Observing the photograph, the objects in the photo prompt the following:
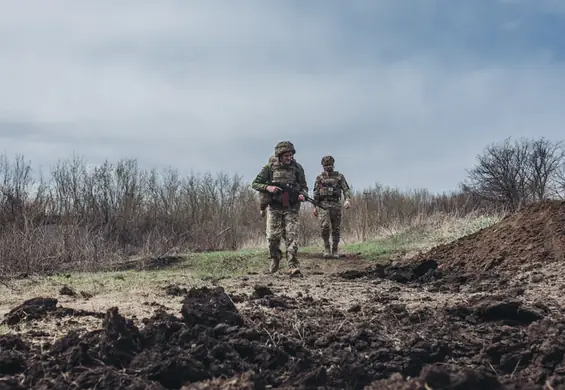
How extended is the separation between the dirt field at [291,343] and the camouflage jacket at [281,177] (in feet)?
11.6

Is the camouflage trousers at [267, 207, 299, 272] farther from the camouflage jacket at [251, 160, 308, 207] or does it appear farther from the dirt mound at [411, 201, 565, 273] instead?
the dirt mound at [411, 201, 565, 273]

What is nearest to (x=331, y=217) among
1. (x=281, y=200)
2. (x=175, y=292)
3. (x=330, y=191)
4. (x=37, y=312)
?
(x=330, y=191)

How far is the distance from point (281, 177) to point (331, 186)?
3404mm

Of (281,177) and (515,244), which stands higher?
(281,177)

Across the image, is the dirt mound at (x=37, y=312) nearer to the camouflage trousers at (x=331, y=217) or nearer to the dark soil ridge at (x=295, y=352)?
the dark soil ridge at (x=295, y=352)

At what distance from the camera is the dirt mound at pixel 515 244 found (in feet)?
28.1

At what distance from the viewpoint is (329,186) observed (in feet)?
42.8

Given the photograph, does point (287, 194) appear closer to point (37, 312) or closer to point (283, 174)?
point (283, 174)

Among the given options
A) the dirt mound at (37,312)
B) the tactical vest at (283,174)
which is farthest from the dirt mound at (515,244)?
the dirt mound at (37,312)

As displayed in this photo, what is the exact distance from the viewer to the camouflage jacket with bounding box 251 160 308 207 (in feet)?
32.0

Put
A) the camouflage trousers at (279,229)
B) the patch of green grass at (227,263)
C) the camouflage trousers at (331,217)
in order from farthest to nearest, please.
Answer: the camouflage trousers at (331,217) < the patch of green grass at (227,263) < the camouflage trousers at (279,229)

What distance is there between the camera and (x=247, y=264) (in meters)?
13.2

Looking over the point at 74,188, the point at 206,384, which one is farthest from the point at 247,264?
the point at 74,188

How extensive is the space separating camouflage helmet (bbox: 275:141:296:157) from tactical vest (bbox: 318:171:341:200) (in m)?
3.34
